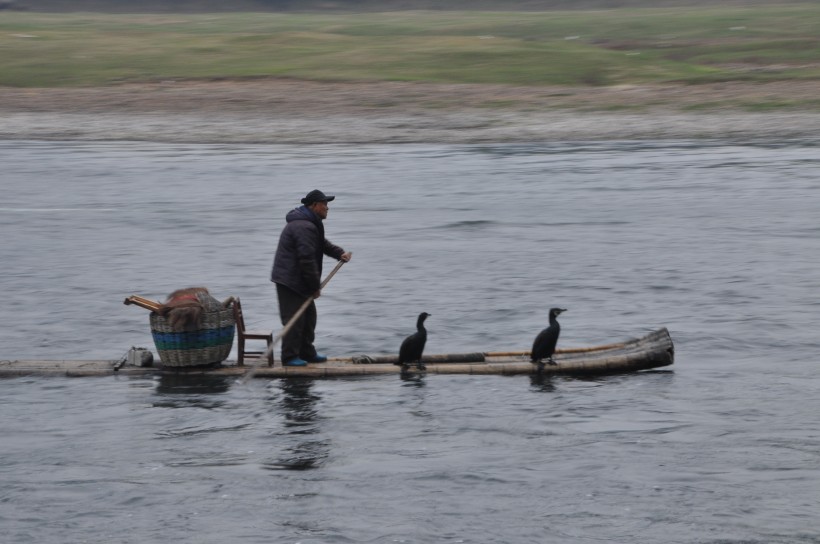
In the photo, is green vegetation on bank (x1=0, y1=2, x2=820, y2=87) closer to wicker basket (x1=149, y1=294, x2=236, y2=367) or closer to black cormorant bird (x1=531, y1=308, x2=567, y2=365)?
black cormorant bird (x1=531, y1=308, x2=567, y2=365)

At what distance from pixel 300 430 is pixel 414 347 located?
2111 mm

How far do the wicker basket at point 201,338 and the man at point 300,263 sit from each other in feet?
1.98

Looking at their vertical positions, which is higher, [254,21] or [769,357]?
[254,21]

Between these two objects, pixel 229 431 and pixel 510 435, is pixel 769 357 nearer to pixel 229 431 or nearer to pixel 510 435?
pixel 510 435

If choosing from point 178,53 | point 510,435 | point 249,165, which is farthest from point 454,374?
point 178,53

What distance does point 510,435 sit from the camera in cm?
1209

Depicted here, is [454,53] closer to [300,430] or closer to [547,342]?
[547,342]

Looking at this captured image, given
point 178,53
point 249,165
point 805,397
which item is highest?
point 178,53

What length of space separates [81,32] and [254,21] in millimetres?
21787

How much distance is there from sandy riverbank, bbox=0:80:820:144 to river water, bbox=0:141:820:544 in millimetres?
8769

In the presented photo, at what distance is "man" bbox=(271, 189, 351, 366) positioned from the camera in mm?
13758

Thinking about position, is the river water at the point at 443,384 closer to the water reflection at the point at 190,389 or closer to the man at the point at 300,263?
the water reflection at the point at 190,389

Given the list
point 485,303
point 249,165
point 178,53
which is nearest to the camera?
point 485,303

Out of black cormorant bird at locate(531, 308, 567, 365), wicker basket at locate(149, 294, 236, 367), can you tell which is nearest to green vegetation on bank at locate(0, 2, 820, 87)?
black cormorant bird at locate(531, 308, 567, 365)
